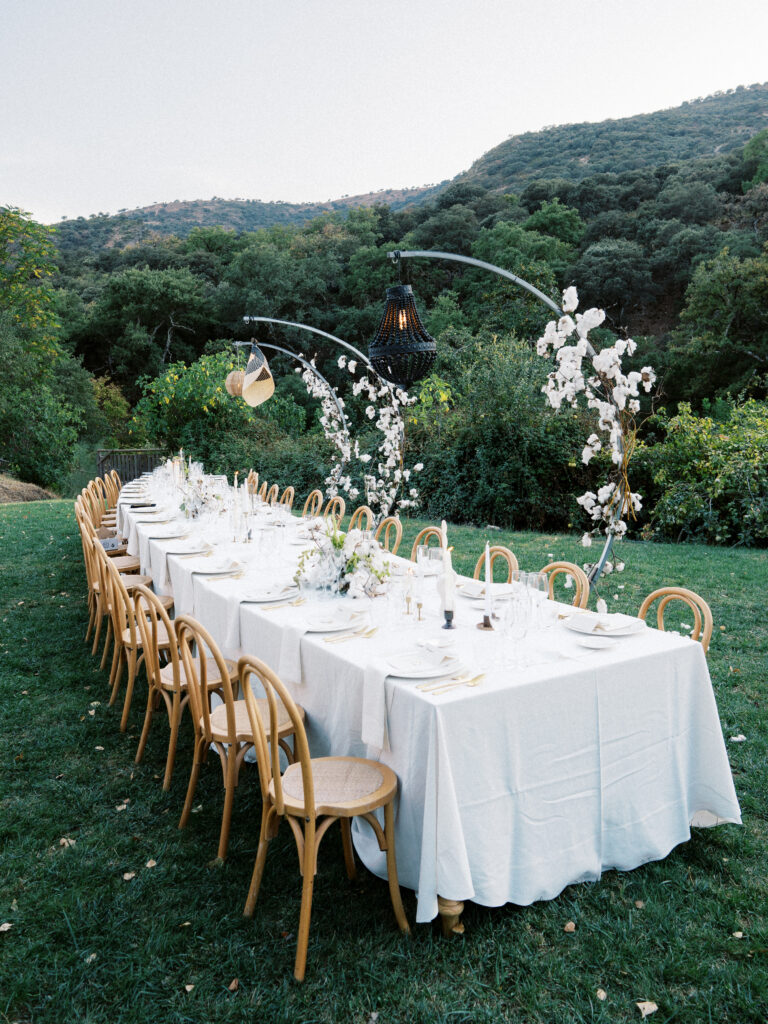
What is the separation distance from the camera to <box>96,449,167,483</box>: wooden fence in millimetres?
16516

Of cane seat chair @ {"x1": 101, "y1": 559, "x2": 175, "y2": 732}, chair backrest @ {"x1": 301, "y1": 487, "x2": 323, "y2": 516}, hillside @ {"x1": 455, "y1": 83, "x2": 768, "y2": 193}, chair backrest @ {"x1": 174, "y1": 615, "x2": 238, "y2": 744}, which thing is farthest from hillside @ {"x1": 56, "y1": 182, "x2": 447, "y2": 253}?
chair backrest @ {"x1": 174, "y1": 615, "x2": 238, "y2": 744}

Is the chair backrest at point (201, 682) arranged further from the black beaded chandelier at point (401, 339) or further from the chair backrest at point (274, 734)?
the black beaded chandelier at point (401, 339)

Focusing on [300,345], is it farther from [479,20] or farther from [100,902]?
[100,902]

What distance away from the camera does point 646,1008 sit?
190cm

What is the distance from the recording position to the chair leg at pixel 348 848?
241 cm

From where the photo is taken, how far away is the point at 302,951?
2.05 metres

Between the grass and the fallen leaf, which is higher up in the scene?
the fallen leaf

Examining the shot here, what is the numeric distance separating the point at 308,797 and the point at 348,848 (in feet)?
1.66

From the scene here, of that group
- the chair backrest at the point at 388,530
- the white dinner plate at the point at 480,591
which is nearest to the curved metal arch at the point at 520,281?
the white dinner plate at the point at 480,591

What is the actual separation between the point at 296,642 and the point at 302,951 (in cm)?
115

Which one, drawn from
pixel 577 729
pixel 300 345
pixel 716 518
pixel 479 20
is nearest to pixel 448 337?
pixel 479 20

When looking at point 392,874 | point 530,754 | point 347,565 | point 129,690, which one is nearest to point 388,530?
point 347,565

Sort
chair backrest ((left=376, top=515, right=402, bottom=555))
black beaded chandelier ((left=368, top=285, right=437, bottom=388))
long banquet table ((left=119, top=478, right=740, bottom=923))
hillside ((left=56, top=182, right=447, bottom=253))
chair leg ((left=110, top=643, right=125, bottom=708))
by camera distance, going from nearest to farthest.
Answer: long banquet table ((left=119, top=478, right=740, bottom=923)) < black beaded chandelier ((left=368, top=285, right=437, bottom=388)) < chair leg ((left=110, top=643, right=125, bottom=708)) < chair backrest ((left=376, top=515, right=402, bottom=555)) < hillside ((left=56, top=182, right=447, bottom=253))

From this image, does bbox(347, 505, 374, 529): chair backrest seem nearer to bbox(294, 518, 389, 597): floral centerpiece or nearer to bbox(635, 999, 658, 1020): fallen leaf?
bbox(294, 518, 389, 597): floral centerpiece
